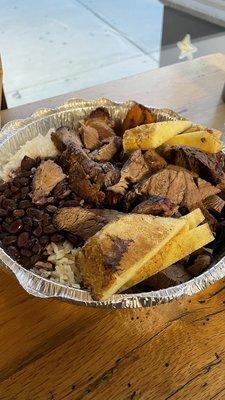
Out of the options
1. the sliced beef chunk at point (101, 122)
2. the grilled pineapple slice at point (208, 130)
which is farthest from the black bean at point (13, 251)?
the grilled pineapple slice at point (208, 130)

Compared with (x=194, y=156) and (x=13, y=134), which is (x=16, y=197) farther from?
(x=194, y=156)

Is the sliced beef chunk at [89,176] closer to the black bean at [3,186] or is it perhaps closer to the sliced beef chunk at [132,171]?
the sliced beef chunk at [132,171]

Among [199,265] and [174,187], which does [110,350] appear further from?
[174,187]

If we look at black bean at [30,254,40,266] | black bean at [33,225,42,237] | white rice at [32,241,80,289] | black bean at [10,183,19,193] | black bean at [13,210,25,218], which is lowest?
white rice at [32,241,80,289]

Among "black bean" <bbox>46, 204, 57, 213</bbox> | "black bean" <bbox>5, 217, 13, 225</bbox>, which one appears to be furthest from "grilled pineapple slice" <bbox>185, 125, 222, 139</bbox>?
"black bean" <bbox>5, 217, 13, 225</bbox>

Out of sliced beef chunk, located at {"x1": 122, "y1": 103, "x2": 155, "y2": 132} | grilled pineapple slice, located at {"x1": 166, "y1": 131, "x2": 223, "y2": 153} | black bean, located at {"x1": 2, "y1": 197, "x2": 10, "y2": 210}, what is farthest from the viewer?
sliced beef chunk, located at {"x1": 122, "y1": 103, "x2": 155, "y2": 132}

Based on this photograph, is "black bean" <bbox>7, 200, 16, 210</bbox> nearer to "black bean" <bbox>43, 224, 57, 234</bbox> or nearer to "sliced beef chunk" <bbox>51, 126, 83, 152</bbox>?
"black bean" <bbox>43, 224, 57, 234</bbox>
